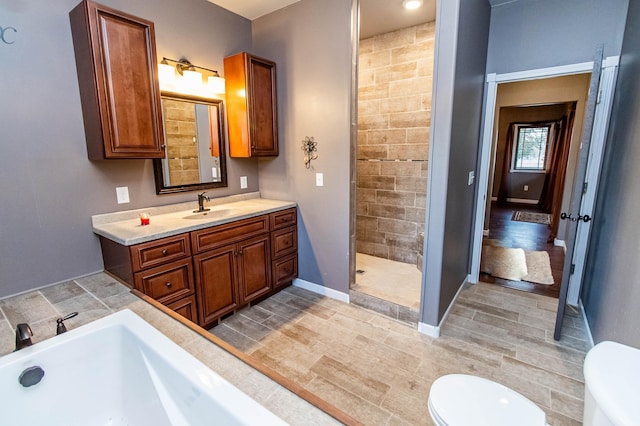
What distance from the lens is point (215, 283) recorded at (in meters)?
2.35

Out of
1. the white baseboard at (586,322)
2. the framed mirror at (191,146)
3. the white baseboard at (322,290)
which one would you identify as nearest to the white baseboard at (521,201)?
the white baseboard at (586,322)

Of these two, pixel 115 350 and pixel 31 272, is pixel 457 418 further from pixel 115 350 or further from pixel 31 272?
pixel 31 272

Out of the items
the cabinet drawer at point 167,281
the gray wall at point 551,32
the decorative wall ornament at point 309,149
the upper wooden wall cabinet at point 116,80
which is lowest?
the cabinet drawer at point 167,281

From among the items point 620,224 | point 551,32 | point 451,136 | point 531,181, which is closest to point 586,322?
point 620,224

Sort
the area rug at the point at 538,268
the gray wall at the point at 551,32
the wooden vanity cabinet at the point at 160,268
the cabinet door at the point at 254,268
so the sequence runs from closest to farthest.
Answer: the wooden vanity cabinet at the point at 160,268 < the gray wall at the point at 551,32 < the cabinet door at the point at 254,268 < the area rug at the point at 538,268

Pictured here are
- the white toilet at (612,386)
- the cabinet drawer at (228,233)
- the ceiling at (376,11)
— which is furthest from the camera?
the ceiling at (376,11)

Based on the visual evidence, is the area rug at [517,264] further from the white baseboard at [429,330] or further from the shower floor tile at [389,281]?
the white baseboard at [429,330]

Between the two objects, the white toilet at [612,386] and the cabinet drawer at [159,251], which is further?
the cabinet drawer at [159,251]

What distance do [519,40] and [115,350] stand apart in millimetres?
3820

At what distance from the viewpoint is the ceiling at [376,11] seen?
2.66 meters

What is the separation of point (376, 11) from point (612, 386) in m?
3.09

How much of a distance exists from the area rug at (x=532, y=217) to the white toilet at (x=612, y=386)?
6363 millimetres

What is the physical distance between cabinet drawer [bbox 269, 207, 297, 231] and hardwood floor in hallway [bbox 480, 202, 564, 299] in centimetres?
224

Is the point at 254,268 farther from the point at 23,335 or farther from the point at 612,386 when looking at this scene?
the point at 612,386
